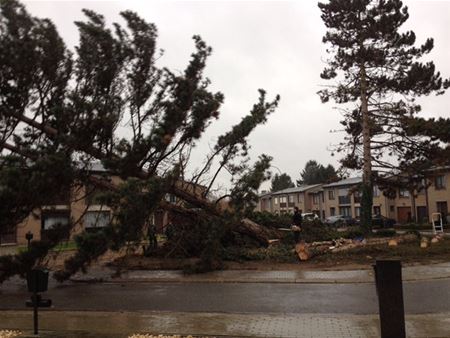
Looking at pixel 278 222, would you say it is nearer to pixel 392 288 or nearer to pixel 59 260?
pixel 59 260

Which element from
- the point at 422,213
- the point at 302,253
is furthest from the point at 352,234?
the point at 422,213

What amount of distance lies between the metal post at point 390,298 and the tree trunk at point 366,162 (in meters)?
19.6

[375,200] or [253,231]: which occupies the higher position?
[375,200]

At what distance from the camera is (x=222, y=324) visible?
9156 mm

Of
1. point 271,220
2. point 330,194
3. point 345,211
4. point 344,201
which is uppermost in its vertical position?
point 330,194

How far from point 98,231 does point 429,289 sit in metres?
7.97

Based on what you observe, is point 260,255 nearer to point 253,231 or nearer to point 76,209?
point 253,231

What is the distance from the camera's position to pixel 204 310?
10.7m

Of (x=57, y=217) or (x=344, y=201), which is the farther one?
(x=344, y=201)

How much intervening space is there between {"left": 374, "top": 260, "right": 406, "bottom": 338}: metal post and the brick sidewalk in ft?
1.83

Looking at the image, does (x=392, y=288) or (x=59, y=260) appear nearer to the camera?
(x=392, y=288)

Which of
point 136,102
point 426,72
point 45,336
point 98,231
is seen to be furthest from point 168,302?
point 426,72

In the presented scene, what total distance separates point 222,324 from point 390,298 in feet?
10.2

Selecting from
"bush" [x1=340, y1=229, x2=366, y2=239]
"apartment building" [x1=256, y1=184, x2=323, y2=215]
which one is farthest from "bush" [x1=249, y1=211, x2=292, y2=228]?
"apartment building" [x1=256, y1=184, x2=323, y2=215]
